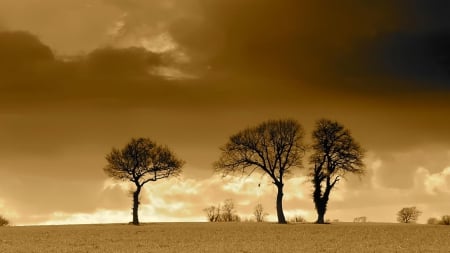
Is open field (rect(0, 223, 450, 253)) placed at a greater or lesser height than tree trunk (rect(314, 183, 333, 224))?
lesser

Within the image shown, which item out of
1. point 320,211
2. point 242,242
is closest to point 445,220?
point 320,211

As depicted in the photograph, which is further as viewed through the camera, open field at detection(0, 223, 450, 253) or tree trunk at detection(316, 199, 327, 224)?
tree trunk at detection(316, 199, 327, 224)

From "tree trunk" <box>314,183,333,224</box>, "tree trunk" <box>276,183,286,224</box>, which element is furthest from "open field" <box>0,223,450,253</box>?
"tree trunk" <box>276,183,286,224</box>

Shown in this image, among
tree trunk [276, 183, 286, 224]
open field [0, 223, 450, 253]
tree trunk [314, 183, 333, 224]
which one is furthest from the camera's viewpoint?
tree trunk [276, 183, 286, 224]

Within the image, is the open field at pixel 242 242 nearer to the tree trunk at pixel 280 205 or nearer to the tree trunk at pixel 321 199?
the tree trunk at pixel 321 199

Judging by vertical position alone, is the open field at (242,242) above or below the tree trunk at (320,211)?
below

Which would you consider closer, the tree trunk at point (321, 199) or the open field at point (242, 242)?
the open field at point (242, 242)

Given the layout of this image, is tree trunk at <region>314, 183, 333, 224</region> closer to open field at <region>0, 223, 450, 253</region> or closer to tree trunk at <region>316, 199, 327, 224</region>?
tree trunk at <region>316, 199, 327, 224</region>

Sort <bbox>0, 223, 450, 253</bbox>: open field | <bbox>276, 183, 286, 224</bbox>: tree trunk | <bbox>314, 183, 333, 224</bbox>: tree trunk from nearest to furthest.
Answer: <bbox>0, 223, 450, 253</bbox>: open field → <bbox>314, 183, 333, 224</bbox>: tree trunk → <bbox>276, 183, 286, 224</bbox>: tree trunk

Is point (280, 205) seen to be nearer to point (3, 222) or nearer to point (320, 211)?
point (320, 211)

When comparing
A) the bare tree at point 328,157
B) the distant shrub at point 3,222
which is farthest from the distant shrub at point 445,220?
the distant shrub at point 3,222

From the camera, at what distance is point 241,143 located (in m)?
79.4

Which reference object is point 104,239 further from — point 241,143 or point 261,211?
point 261,211

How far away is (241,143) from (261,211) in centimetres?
1479
